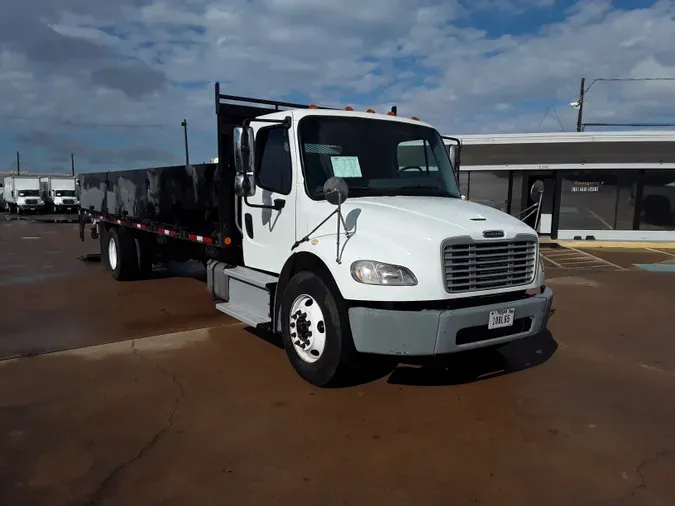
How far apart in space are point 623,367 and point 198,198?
522cm

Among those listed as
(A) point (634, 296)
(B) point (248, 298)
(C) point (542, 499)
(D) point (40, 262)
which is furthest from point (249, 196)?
(D) point (40, 262)

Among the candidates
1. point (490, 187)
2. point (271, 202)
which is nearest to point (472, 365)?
point (271, 202)

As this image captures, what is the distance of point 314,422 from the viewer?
4.04 m

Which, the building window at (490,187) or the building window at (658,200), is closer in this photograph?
the building window at (658,200)

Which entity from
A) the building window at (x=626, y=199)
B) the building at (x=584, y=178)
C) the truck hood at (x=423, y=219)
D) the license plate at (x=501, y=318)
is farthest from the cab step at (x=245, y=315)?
the building window at (x=626, y=199)

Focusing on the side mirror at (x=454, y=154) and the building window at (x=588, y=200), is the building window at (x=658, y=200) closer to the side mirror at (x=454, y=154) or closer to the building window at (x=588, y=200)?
the building window at (x=588, y=200)

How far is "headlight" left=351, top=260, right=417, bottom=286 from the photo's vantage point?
4.06 metres

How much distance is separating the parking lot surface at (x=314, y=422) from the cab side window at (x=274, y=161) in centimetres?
178

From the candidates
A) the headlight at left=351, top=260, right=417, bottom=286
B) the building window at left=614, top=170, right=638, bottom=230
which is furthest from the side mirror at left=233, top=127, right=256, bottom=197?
the building window at left=614, top=170, right=638, bottom=230

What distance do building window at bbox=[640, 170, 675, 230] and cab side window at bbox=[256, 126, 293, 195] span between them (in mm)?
17172

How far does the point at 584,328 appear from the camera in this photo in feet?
22.9

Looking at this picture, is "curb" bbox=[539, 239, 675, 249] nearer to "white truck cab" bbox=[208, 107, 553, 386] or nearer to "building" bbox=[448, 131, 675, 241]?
"building" bbox=[448, 131, 675, 241]

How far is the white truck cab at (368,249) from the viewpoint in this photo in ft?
13.4

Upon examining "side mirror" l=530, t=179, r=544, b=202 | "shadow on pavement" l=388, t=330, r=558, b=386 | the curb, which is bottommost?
the curb
